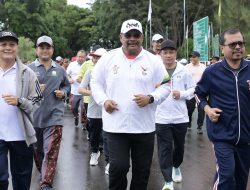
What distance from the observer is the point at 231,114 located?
500cm

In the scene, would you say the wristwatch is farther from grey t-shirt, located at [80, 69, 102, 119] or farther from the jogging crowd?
grey t-shirt, located at [80, 69, 102, 119]

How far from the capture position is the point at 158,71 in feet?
16.8

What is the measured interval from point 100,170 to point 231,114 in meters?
3.66

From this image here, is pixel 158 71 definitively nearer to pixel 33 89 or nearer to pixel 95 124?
pixel 33 89

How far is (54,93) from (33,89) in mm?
1415

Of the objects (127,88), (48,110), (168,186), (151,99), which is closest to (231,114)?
(151,99)

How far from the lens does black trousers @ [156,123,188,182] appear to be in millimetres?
6734

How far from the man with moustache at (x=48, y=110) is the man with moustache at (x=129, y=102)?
1.83m

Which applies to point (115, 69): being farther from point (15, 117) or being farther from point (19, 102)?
point (15, 117)

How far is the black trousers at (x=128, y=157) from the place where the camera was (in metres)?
4.88

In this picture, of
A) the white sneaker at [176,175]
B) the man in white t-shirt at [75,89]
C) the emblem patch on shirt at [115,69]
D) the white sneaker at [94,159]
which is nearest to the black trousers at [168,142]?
the white sneaker at [176,175]

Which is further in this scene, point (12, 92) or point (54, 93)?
point (54, 93)

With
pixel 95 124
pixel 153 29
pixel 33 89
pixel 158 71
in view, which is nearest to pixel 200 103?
pixel 158 71

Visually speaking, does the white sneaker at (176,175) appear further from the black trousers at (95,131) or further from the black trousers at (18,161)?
the black trousers at (18,161)
